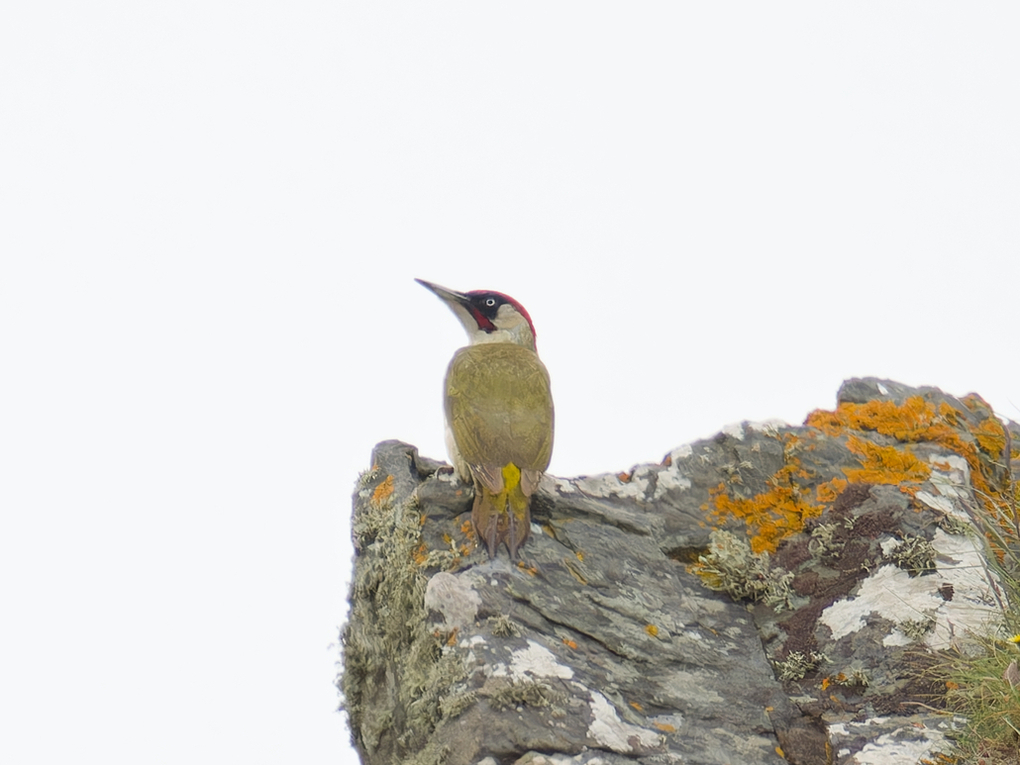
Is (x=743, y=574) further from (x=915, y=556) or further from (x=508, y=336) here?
(x=508, y=336)

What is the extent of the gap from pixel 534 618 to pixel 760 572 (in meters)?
1.39

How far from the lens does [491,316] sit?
319 inches

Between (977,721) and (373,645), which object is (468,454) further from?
(977,721)

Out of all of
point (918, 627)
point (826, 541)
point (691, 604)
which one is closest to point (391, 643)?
point (691, 604)

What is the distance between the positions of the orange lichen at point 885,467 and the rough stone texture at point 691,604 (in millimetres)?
17

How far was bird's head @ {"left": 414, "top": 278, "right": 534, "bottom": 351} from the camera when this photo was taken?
807cm

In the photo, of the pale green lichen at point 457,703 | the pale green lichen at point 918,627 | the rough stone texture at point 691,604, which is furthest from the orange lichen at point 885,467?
the pale green lichen at point 457,703

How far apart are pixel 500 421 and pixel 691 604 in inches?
62.4

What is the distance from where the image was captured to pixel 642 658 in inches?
211

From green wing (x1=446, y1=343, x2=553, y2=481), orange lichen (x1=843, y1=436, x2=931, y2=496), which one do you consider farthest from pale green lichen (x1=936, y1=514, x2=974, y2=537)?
green wing (x1=446, y1=343, x2=553, y2=481)

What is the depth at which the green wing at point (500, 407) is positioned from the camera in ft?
20.2

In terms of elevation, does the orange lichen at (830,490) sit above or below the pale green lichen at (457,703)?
above

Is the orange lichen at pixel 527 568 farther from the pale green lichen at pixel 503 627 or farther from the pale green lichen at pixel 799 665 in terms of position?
the pale green lichen at pixel 799 665

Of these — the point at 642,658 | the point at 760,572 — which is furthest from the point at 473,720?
the point at 760,572
